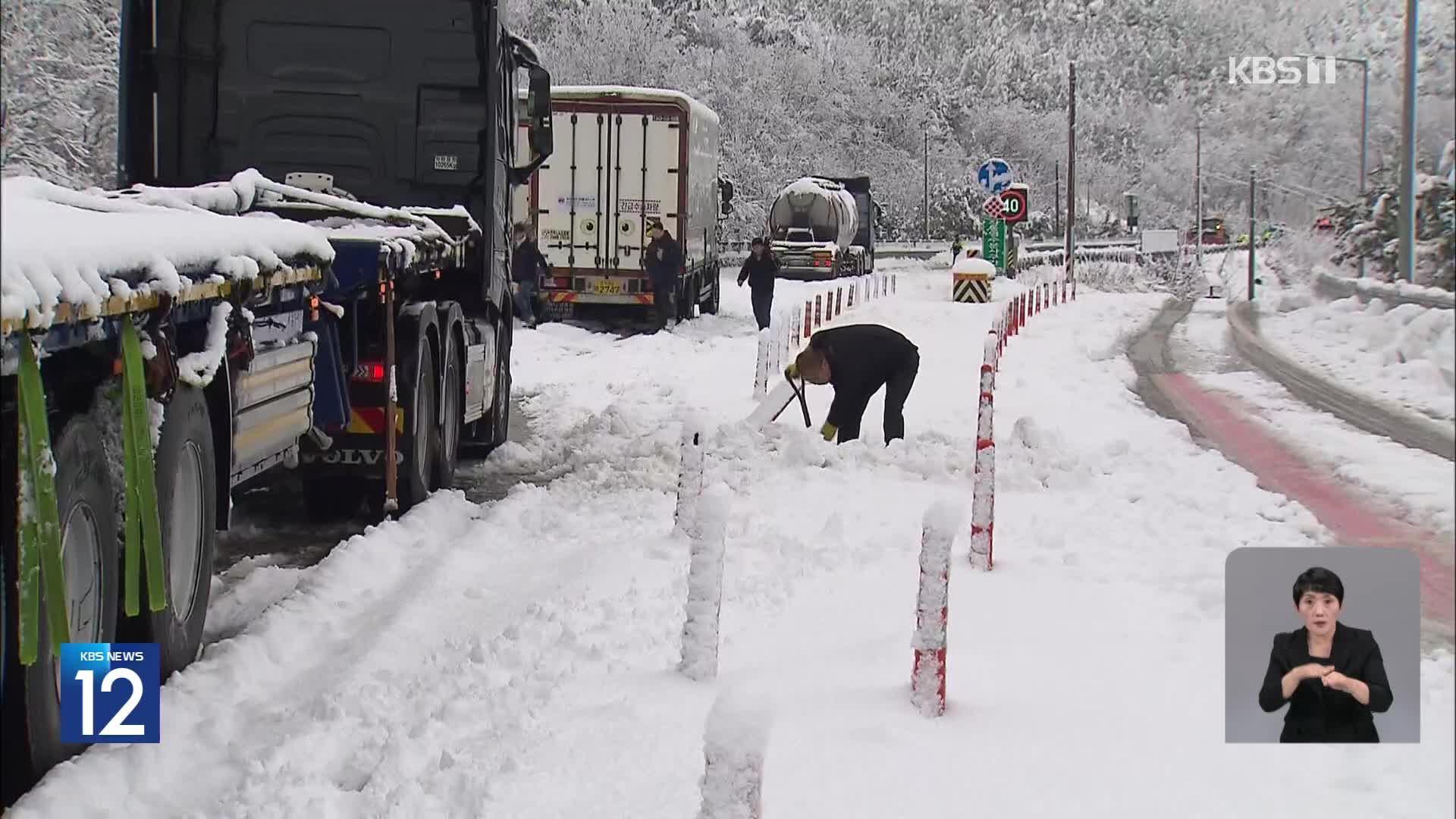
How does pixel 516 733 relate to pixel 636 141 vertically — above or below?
below

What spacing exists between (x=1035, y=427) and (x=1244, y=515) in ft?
26.6

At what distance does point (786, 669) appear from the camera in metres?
5.75

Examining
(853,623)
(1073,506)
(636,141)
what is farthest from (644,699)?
(636,141)

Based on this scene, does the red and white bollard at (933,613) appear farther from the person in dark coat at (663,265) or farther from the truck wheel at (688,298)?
the truck wheel at (688,298)

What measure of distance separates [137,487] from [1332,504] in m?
3.76

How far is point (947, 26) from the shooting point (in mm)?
22672

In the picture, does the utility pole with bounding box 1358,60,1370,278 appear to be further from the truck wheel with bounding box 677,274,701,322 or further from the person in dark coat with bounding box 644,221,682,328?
the truck wheel with bounding box 677,274,701,322

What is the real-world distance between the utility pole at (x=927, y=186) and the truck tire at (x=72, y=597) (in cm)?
4305

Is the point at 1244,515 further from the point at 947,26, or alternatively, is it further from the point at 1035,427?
the point at 947,26

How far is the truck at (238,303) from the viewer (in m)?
4.26

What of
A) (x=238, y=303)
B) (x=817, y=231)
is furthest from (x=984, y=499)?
(x=817, y=231)

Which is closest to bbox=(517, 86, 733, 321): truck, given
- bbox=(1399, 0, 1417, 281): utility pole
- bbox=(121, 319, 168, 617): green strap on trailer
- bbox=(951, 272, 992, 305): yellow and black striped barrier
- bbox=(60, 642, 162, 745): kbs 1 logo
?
bbox=(951, 272, 992, 305): yellow and black striped barrier

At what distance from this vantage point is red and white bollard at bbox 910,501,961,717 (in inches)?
195

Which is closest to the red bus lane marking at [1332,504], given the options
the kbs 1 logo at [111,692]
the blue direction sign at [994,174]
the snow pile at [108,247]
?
the snow pile at [108,247]
